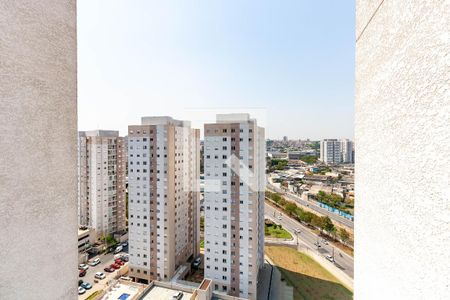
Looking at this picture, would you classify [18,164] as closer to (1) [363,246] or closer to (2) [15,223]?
(2) [15,223]

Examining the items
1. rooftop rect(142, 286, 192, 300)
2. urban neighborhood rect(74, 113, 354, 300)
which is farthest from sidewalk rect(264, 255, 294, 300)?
rooftop rect(142, 286, 192, 300)

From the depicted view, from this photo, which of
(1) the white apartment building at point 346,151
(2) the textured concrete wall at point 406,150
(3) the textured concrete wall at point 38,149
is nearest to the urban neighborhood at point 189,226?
(3) the textured concrete wall at point 38,149

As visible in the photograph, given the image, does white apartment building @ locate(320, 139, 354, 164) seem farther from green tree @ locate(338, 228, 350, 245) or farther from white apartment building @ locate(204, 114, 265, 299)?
white apartment building @ locate(204, 114, 265, 299)

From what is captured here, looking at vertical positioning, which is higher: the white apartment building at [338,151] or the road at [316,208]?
the white apartment building at [338,151]

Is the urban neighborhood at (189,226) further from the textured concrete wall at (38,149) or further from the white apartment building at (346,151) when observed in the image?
the white apartment building at (346,151)

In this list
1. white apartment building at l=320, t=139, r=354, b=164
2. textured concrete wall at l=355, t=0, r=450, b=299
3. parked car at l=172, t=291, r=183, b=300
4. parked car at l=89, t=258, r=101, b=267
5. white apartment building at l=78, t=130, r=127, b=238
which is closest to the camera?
textured concrete wall at l=355, t=0, r=450, b=299

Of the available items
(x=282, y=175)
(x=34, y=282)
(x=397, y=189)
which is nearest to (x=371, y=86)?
(x=397, y=189)
